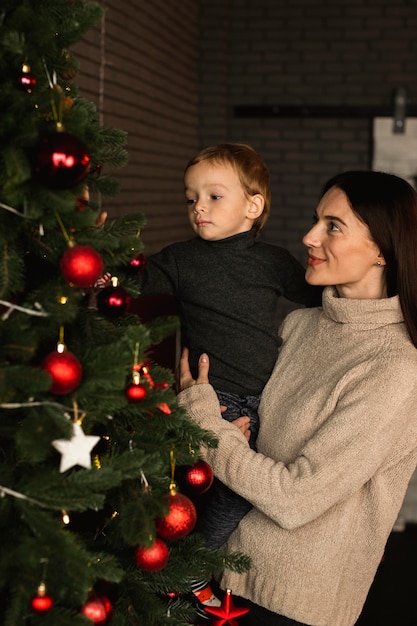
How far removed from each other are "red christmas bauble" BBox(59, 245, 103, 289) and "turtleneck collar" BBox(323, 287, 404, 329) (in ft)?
2.82

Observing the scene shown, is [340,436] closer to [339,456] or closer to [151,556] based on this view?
[339,456]

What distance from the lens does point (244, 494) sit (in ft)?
5.89

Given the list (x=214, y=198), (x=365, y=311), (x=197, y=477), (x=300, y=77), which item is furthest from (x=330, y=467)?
(x=300, y=77)

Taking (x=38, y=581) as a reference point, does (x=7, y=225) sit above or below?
above

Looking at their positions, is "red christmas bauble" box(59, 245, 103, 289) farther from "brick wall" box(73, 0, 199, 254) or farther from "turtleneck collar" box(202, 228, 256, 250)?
"brick wall" box(73, 0, 199, 254)

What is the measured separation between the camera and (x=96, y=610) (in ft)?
4.39

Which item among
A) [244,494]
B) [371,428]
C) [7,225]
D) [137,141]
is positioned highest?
[137,141]

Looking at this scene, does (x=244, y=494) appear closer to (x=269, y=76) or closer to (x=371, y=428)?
(x=371, y=428)

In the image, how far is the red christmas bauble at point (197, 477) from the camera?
1682 millimetres

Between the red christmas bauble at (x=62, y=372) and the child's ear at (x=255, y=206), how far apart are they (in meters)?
1.17

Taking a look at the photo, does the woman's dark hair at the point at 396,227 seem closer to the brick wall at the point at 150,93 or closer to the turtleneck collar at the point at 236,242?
the turtleneck collar at the point at 236,242

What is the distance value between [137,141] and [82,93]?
0.86 m

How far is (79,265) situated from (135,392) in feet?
0.89

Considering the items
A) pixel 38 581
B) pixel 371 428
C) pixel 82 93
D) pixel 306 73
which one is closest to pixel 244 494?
pixel 371 428
